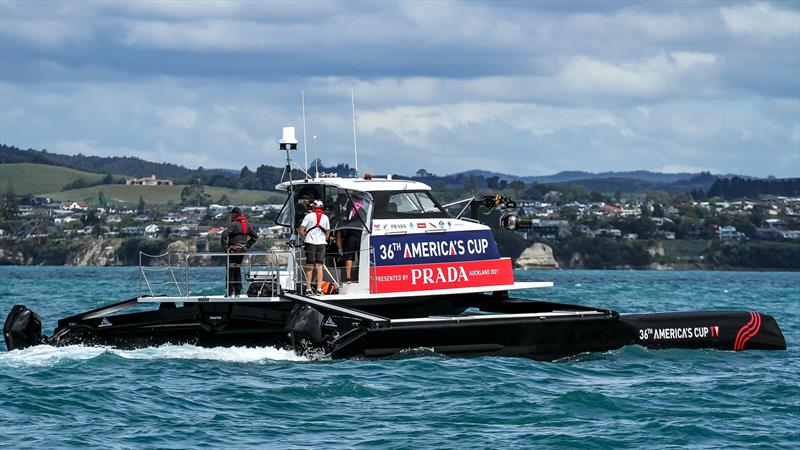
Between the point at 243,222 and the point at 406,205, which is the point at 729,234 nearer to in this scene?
the point at 406,205

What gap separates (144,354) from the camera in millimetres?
20141

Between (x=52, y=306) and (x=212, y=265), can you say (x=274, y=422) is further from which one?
(x=212, y=265)

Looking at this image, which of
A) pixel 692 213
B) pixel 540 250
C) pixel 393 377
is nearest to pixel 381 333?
pixel 393 377

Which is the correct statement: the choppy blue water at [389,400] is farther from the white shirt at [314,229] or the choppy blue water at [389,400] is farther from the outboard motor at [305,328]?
the white shirt at [314,229]

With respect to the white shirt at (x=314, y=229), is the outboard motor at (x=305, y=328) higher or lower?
lower

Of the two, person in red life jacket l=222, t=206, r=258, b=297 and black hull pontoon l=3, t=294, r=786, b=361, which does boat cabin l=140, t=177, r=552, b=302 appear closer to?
person in red life jacket l=222, t=206, r=258, b=297

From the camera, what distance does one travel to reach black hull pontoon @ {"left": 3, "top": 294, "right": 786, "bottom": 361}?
771 inches

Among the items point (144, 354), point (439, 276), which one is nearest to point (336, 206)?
point (439, 276)

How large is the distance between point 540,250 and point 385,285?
109806 millimetres

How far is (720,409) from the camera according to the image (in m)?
16.3

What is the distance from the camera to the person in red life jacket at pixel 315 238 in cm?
2114

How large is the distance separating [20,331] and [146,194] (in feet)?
516

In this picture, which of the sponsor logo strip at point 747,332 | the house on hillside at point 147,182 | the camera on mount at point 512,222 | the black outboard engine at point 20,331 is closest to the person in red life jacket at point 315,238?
the camera on mount at point 512,222

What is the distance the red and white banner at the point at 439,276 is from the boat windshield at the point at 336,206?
90 centimetres
